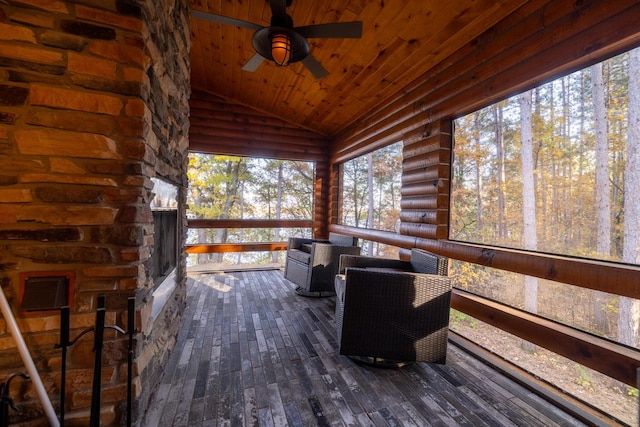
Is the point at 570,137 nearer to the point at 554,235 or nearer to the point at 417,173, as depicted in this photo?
the point at 554,235

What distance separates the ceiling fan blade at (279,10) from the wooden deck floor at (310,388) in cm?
267

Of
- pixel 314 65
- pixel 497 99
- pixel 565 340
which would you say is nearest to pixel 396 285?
pixel 565 340

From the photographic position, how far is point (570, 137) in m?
2.99

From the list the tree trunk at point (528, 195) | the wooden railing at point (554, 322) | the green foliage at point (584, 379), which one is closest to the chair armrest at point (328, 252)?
the wooden railing at point (554, 322)

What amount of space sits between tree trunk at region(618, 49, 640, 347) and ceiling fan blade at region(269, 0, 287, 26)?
2.42m

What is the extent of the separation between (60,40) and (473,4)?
2830mm

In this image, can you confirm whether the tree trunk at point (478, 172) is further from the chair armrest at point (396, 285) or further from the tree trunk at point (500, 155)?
the chair armrest at point (396, 285)

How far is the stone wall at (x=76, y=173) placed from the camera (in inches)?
47.0

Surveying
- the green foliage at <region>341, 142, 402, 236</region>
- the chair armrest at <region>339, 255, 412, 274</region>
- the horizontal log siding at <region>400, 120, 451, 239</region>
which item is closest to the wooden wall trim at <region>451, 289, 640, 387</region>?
the chair armrest at <region>339, 255, 412, 274</region>

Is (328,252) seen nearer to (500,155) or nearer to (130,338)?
(130,338)

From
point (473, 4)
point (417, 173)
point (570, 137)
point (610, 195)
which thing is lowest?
point (610, 195)

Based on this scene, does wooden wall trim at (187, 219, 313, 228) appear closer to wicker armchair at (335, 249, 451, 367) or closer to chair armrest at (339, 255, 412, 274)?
chair armrest at (339, 255, 412, 274)

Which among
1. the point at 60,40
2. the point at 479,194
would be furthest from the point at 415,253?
the point at 60,40

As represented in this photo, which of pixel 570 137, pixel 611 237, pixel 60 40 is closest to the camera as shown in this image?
pixel 60 40
